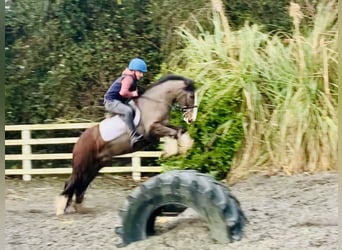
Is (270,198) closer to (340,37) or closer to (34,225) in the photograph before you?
(340,37)

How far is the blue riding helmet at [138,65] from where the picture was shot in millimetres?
3848

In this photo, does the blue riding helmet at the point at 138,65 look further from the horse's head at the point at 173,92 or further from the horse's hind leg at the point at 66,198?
the horse's hind leg at the point at 66,198

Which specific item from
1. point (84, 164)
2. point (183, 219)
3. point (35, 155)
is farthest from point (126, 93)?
point (183, 219)

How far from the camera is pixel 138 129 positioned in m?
3.86

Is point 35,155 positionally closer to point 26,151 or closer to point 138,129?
point 26,151

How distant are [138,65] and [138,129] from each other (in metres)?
0.39

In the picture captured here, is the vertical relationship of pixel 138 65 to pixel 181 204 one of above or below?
above

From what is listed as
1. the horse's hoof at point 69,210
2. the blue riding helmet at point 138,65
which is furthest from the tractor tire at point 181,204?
the blue riding helmet at point 138,65

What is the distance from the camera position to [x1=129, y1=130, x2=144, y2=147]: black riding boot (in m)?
3.85

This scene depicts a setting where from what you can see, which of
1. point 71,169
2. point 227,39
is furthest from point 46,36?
point 227,39

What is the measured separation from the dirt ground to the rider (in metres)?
0.34

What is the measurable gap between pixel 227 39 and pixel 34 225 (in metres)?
1.67

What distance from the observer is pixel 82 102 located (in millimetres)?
3920

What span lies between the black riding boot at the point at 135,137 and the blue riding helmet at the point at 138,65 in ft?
1.27
